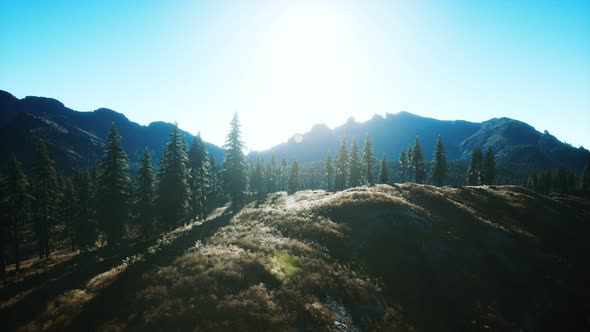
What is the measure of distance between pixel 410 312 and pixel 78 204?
173 ft

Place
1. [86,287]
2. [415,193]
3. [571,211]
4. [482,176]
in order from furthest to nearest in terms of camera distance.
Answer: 1. [482,176]
2. [571,211]
3. [415,193]
4. [86,287]

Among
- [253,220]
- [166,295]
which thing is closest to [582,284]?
[253,220]

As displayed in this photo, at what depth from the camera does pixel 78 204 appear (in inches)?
1781

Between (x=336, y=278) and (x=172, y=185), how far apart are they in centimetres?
2655

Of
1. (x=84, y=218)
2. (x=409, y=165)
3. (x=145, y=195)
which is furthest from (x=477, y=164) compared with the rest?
(x=84, y=218)

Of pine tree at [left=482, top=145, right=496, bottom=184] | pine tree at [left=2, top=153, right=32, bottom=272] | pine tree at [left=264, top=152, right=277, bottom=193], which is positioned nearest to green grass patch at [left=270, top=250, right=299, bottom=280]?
pine tree at [left=2, top=153, right=32, bottom=272]

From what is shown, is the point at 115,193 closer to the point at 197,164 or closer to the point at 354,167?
the point at 197,164

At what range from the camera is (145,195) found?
37188 millimetres

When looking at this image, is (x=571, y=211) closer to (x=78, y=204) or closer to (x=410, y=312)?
(x=410, y=312)

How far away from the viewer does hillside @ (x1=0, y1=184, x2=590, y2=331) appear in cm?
1268

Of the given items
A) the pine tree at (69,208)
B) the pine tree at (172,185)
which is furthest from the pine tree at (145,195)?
the pine tree at (69,208)

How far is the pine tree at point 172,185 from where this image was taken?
35344 mm

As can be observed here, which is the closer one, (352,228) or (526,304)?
(526,304)

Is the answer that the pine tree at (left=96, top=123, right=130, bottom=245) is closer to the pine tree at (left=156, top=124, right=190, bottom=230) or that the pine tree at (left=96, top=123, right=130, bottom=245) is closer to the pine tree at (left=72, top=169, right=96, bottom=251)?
the pine tree at (left=156, top=124, right=190, bottom=230)
